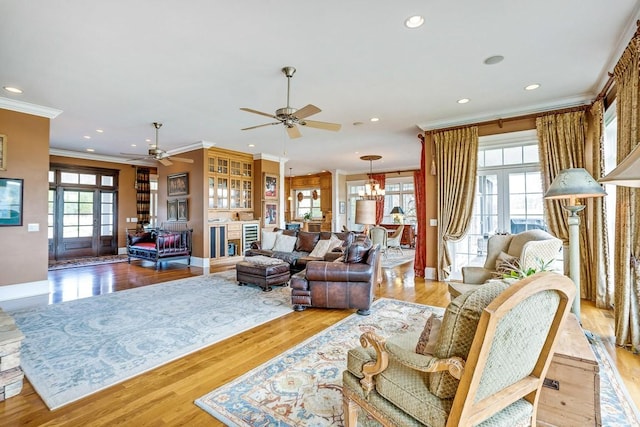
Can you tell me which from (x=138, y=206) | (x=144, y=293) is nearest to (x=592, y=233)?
(x=144, y=293)

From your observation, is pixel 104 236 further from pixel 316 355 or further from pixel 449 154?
pixel 449 154

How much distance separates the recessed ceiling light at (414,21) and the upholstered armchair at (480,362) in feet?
8.20

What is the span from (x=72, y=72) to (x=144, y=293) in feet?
10.7

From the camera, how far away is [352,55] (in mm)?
3363

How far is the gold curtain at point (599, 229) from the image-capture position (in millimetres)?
3971

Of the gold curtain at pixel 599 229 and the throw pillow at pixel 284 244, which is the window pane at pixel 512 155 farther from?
the throw pillow at pixel 284 244

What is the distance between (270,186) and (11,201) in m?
5.60

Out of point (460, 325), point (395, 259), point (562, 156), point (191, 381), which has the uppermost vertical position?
point (562, 156)

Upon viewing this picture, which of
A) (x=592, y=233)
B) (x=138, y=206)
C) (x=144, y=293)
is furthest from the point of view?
(x=138, y=206)

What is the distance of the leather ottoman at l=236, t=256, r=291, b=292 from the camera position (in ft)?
16.5

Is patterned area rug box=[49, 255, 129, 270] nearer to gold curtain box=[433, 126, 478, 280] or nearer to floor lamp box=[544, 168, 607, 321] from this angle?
gold curtain box=[433, 126, 478, 280]

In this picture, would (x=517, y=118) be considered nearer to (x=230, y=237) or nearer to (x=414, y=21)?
(x=414, y=21)

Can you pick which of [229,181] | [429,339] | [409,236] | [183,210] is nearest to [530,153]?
[429,339]

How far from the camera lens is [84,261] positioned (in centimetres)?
809
